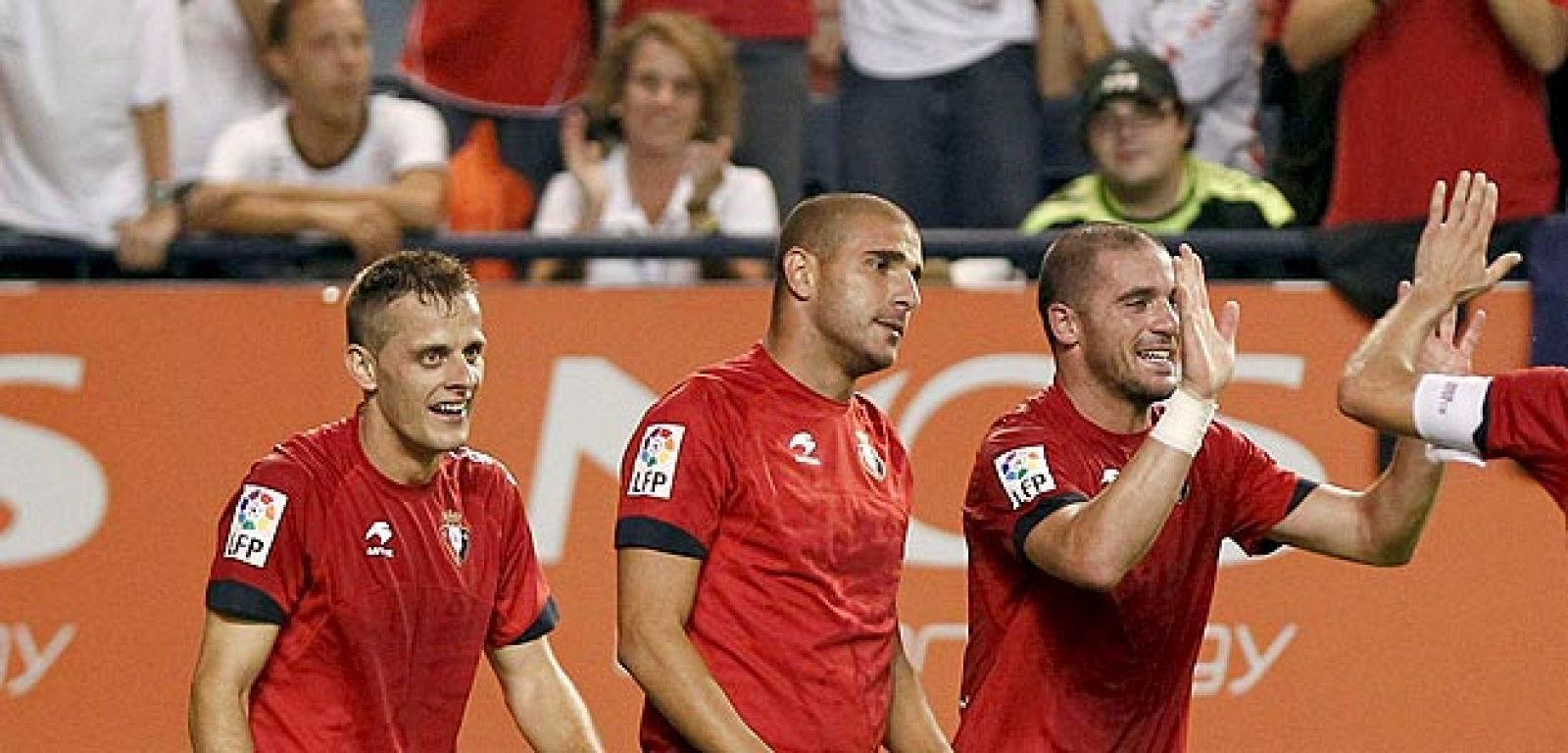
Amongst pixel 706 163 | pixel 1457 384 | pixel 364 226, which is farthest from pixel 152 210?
pixel 1457 384

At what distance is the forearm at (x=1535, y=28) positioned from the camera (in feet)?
28.8

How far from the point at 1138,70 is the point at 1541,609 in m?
1.99

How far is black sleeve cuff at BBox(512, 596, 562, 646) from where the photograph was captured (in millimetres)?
7137

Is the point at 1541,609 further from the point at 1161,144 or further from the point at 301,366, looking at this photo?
the point at 301,366

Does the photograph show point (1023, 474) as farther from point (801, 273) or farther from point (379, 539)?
point (379, 539)

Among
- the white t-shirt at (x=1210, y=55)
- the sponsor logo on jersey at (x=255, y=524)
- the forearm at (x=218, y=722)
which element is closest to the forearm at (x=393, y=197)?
the white t-shirt at (x=1210, y=55)

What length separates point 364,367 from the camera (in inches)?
274

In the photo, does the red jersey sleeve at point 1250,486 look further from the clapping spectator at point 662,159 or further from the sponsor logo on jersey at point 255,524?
the clapping spectator at point 662,159

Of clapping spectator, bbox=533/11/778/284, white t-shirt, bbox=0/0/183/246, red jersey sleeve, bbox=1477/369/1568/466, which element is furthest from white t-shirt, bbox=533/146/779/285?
red jersey sleeve, bbox=1477/369/1568/466

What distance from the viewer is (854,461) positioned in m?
7.05

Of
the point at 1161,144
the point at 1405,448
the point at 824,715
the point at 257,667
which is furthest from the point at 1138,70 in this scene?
the point at 257,667

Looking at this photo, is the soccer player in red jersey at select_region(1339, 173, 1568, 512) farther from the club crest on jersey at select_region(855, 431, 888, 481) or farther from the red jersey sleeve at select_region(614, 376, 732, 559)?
the red jersey sleeve at select_region(614, 376, 732, 559)

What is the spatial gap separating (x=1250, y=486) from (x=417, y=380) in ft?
6.52

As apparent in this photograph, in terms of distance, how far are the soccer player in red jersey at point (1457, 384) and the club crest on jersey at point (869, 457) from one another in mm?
1055
